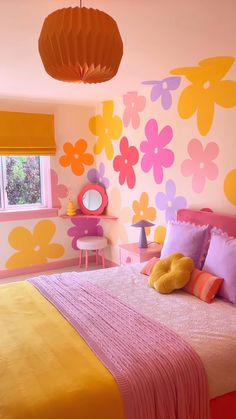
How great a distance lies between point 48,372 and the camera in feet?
5.39

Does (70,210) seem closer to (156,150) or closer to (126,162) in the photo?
(126,162)

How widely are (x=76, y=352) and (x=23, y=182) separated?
3259 mm

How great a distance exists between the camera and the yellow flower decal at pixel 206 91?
2957mm

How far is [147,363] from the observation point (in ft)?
5.61

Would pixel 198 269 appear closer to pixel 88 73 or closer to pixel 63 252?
pixel 88 73

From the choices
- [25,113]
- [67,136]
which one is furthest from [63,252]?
[25,113]

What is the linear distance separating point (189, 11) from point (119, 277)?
6.21 feet

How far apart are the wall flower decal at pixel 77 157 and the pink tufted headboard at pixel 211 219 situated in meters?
1.99

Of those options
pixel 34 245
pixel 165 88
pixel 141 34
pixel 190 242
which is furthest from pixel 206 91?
pixel 34 245

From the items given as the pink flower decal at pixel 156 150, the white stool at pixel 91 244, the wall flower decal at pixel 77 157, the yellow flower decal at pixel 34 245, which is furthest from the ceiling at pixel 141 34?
the white stool at pixel 91 244

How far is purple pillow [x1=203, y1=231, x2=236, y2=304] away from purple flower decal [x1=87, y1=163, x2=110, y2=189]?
244cm

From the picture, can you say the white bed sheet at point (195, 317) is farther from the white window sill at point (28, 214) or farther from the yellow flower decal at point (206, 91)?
the white window sill at point (28, 214)

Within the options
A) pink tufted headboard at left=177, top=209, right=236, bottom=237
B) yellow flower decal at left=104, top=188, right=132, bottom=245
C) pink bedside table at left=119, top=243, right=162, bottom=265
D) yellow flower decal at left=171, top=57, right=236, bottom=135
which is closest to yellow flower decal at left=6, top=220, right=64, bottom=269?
yellow flower decal at left=104, top=188, right=132, bottom=245

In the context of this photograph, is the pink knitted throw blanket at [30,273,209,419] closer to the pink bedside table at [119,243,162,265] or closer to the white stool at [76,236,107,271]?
the pink bedside table at [119,243,162,265]
